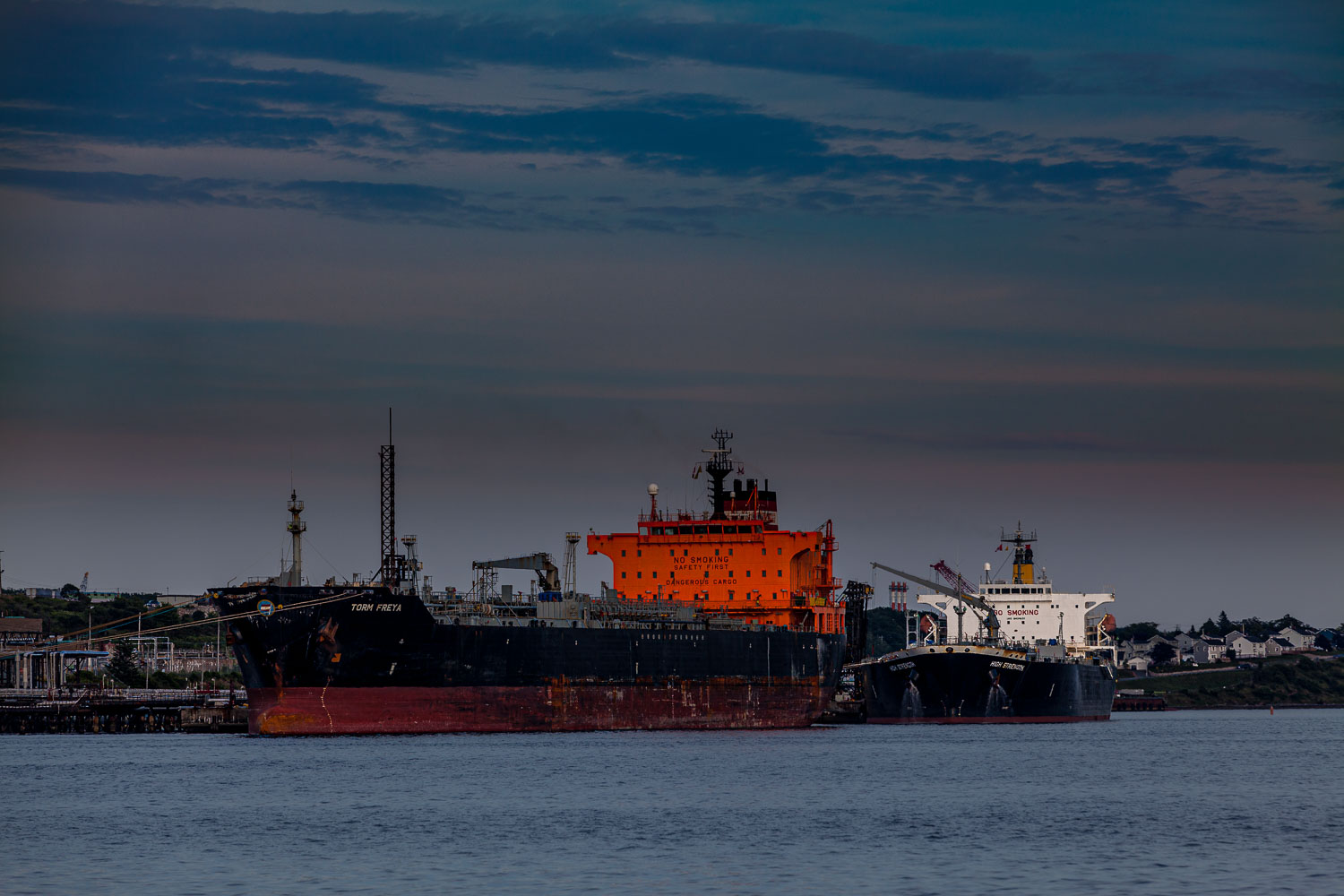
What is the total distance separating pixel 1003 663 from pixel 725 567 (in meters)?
16.1

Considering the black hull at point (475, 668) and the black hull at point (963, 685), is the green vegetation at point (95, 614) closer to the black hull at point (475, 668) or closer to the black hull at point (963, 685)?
the black hull at point (963, 685)

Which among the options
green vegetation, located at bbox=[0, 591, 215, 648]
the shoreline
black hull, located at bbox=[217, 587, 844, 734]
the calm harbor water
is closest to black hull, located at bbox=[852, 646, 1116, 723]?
black hull, located at bbox=[217, 587, 844, 734]

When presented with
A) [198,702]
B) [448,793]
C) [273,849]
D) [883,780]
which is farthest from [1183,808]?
[198,702]

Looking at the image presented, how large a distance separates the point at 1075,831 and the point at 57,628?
126m

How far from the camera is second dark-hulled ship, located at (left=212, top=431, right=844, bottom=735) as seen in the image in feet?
202

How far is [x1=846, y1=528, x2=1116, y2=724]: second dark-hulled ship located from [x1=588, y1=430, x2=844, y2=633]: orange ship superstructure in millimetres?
9093

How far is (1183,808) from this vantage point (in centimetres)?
4516

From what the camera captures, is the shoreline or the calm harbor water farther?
the shoreline

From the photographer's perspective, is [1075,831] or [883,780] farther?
[883,780]

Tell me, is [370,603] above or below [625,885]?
above

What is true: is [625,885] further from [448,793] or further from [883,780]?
[883,780]

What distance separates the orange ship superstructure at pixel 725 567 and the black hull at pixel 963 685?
26.9 ft

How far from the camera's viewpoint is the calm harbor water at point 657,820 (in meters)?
33.0

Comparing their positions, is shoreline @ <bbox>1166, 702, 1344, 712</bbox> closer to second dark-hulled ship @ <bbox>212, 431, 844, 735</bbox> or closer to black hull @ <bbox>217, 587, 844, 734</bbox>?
second dark-hulled ship @ <bbox>212, 431, 844, 735</bbox>
